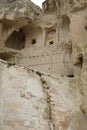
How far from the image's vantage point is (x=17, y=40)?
61.2 feet

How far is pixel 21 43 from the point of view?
18.7 meters

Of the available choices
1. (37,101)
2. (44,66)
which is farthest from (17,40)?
(37,101)

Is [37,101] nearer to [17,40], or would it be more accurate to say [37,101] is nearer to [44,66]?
[44,66]

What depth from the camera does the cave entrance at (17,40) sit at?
59.6ft

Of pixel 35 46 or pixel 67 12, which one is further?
pixel 35 46

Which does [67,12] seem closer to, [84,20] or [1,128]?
[84,20]

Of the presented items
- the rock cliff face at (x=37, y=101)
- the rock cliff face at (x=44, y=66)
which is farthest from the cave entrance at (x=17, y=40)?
the rock cliff face at (x=37, y=101)

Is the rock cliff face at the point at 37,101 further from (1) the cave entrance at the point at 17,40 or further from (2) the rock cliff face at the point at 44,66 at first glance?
(1) the cave entrance at the point at 17,40

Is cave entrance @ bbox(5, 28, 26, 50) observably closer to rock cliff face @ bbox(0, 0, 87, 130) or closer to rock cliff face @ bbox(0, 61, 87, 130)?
rock cliff face @ bbox(0, 0, 87, 130)

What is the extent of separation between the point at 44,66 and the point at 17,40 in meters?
4.33

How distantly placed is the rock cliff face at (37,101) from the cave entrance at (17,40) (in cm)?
694

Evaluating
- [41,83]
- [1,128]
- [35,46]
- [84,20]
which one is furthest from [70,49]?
[1,128]

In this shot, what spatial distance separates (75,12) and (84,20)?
0.85 m

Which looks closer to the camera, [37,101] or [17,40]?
[37,101]
